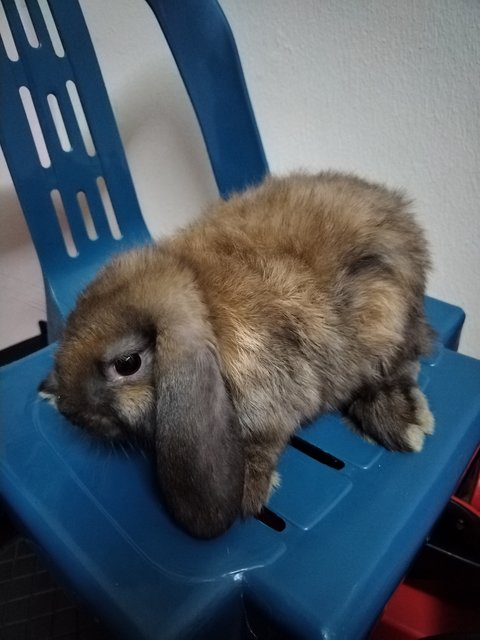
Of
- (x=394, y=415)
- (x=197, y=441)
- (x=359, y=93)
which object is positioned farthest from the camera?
(x=359, y=93)

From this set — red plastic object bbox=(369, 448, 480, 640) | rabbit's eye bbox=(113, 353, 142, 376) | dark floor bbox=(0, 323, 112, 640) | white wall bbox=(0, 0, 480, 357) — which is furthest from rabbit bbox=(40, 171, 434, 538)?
dark floor bbox=(0, 323, 112, 640)

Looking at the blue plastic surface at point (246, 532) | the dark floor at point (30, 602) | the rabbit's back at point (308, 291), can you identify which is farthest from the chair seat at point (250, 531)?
the dark floor at point (30, 602)

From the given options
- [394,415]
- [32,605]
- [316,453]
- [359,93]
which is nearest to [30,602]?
[32,605]

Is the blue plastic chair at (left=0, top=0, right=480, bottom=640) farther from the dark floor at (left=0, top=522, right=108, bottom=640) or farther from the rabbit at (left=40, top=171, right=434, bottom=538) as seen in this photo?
the dark floor at (left=0, top=522, right=108, bottom=640)

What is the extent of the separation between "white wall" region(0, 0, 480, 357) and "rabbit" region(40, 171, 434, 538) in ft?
1.05

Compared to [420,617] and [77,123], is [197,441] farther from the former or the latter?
[77,123]

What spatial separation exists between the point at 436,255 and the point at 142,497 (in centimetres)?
73

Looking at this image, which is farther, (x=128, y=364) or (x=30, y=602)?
(x=30, y=602)

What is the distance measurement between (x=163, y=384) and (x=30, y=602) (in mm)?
710

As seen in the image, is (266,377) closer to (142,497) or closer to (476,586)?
(142,497)

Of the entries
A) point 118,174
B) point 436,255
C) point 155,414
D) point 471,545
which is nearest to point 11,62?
point 118,174

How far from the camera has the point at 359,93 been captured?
3.13ft

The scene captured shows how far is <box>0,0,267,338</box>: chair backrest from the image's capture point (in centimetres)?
97

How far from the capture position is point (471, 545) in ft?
2.33
